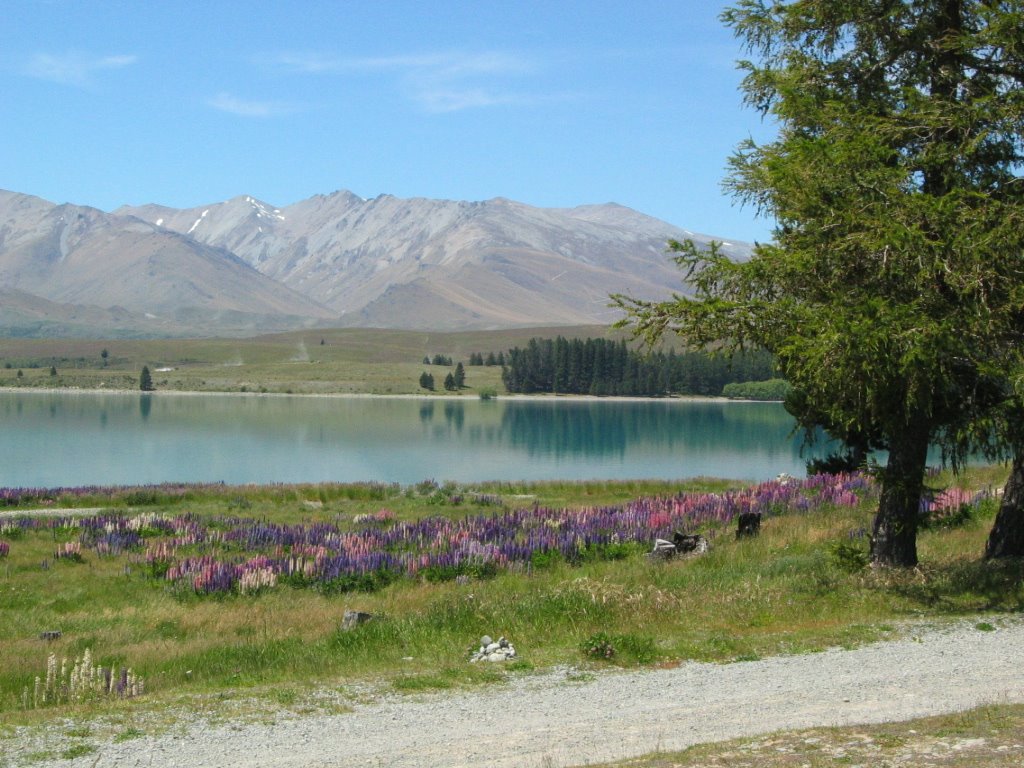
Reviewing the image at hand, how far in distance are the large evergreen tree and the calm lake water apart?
53.7 feet

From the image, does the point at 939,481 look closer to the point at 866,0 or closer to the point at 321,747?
the point at 866,0

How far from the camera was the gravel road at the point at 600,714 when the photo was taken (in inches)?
338

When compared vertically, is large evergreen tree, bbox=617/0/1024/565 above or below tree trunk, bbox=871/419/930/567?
above

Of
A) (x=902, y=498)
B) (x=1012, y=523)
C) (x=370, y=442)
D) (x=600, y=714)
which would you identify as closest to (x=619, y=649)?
(x=600, y=714)

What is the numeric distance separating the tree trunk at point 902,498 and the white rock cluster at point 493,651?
614 cm

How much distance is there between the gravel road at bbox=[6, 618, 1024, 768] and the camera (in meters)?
8.59

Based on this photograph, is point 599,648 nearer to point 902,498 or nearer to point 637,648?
point 637,648

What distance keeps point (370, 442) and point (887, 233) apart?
77.6 metres

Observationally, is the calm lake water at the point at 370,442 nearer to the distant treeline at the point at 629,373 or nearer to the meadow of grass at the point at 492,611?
the meadow of grass at the point at 492,611

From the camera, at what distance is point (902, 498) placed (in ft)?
49.4

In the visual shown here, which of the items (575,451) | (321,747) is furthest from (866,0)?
(575,451)

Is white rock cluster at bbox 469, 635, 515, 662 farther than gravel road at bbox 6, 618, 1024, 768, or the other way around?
white rock cluster at bbox 469, 635, 515, 662

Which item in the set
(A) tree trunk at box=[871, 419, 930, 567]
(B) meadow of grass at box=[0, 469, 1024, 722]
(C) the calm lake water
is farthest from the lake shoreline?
(A) tree trunk at box=[871, 419, 930, 567]

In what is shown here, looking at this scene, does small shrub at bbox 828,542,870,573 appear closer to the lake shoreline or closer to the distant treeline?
the lake shoreline
